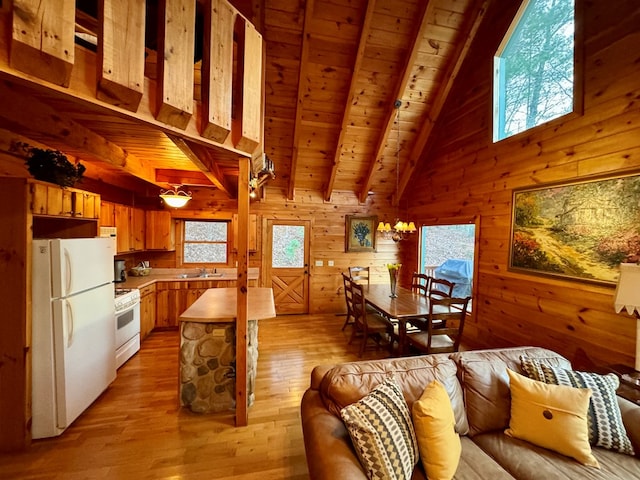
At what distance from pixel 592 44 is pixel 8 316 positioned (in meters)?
5.66

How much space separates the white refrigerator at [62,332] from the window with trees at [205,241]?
2743mm

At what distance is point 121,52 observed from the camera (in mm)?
1280

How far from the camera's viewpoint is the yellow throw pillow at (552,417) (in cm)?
146

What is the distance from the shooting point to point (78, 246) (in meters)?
2.33

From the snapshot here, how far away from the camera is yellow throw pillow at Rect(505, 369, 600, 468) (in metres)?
1.46

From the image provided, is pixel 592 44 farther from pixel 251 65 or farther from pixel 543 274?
pixel 251 65

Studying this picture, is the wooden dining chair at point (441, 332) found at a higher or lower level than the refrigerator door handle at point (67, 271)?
lower

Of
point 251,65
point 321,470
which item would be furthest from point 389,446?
point 251,65

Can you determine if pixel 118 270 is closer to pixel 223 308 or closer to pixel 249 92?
pixel 223 308

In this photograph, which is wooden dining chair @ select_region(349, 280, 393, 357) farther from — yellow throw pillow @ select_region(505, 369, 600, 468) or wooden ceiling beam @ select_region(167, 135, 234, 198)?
wooden ceiling beam @ select_region(167, 135, 234, 198)

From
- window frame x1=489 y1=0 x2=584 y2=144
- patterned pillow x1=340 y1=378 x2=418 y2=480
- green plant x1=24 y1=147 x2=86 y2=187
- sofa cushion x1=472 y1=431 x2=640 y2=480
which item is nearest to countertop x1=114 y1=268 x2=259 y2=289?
green plant x1=24 y1=147 x2=86 y2=187

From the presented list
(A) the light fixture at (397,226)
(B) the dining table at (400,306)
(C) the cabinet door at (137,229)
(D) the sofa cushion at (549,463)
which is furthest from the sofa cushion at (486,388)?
(C) the cabinet door at (137,229)

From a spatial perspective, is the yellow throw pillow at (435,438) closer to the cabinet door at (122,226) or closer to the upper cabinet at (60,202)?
the upper cabinet at (60,202)

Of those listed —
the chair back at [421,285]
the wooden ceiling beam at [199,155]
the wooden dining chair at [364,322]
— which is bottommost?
the wooden dining chair at [364,322]
